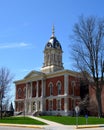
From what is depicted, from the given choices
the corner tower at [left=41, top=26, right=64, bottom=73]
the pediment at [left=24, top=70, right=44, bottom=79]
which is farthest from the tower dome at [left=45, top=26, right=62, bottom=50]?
the pediment at [left=24, top=70, right=44, bottom=79]

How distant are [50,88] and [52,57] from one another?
10582 mm

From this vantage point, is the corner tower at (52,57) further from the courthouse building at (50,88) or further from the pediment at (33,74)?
the pediment at (33,74)

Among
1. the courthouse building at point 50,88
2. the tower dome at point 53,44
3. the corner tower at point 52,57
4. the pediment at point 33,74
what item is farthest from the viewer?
the tower dome at point 53,44

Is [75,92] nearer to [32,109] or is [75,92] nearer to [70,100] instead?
[70,100]

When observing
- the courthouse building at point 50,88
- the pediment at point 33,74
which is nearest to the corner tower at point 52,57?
the courthouse building at point 50,88

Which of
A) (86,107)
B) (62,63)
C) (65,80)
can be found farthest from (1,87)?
(62,63)

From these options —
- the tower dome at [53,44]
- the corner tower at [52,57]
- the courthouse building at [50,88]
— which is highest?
the tower dome at [53,44]

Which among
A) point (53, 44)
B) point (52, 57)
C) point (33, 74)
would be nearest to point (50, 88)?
point (33, 74)

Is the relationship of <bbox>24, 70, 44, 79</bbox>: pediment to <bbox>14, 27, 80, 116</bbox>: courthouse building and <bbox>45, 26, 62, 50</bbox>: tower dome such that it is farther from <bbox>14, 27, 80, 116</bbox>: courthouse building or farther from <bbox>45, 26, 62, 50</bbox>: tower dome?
<bbox>45, 26, 62, 50</bbox>: tower dome

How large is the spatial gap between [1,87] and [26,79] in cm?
1996

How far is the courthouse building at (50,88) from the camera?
218 feet

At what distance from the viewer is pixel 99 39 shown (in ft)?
160

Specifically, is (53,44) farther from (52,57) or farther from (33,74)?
(33,74)

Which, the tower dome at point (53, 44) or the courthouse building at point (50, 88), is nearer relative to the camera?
the courthouse building at point (50, 88)
